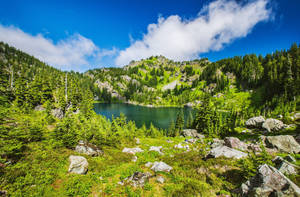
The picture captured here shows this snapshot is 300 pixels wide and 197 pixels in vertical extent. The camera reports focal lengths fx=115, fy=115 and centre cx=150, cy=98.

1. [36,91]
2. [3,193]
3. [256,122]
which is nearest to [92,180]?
[3,193]

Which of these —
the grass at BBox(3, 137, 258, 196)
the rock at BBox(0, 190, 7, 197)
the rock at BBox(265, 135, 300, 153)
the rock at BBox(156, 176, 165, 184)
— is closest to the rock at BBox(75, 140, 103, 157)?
the grass at BBox(3, 137, 258, 196)

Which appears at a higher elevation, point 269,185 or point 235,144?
point 269,185

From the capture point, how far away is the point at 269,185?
25.7ft

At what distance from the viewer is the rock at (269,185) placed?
707 cm

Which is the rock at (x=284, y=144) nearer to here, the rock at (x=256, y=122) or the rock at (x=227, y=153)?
the rock at (x=227, y=153)

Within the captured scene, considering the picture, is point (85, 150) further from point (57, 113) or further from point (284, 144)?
point (57, 113)

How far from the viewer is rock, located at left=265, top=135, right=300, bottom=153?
20250mm

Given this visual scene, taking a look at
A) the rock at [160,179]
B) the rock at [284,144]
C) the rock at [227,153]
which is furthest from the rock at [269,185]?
the rock at [284,144]

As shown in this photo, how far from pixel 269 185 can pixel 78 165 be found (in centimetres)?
1660

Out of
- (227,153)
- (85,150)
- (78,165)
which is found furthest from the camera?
(227,153)

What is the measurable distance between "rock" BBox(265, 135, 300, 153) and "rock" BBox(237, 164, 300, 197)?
19761 millimetres

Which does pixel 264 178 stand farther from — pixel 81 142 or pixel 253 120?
pixel 253 120

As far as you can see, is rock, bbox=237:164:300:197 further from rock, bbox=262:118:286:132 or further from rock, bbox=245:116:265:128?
rock, bbox=245:116:265:128

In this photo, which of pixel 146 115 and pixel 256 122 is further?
pixel 146 115
